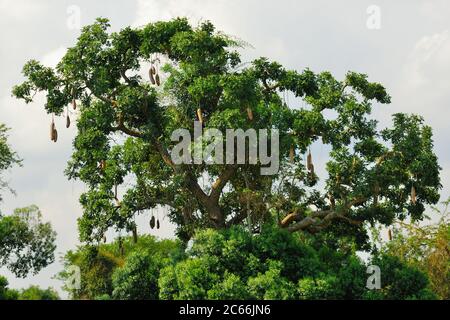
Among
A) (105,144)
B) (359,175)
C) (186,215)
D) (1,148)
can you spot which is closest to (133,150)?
(105,144)

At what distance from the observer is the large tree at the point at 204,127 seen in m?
25.0

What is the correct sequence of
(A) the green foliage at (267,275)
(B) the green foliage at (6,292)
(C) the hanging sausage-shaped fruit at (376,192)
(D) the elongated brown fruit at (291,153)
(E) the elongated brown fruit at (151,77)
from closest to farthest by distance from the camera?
(A) the green foliage at (267,275) → (D) the elongated brown fruit at (291,153) → (E) the elongated brown fruit at (151,77) → (C) the hanging sausage-shaped fruit at (376,192) → (B) the green foliage at (6,292)

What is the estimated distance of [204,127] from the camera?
25062mm

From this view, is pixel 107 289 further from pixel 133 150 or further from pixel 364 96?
pixel 364 96

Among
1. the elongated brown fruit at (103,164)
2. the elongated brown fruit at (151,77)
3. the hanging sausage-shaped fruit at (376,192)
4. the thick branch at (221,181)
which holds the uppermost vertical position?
the elongated brown fruit at (151,77)

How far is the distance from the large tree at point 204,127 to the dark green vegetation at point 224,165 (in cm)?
3

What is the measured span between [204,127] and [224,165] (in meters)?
1.20

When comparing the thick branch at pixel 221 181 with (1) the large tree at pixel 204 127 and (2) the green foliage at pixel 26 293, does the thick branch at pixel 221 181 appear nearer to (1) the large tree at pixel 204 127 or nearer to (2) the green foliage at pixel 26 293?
(1) the large tree at pixel 204 127

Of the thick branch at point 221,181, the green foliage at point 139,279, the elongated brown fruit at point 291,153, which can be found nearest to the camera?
the elongated brown fruit at point 291,153

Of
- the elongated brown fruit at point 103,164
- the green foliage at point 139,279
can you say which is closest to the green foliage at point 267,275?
the green foliage at point 139,279

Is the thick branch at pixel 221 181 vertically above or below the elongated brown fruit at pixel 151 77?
below

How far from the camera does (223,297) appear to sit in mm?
23328

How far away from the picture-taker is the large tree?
81.9 feet

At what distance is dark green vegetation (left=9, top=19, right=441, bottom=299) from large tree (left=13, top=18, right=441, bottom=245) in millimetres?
34
